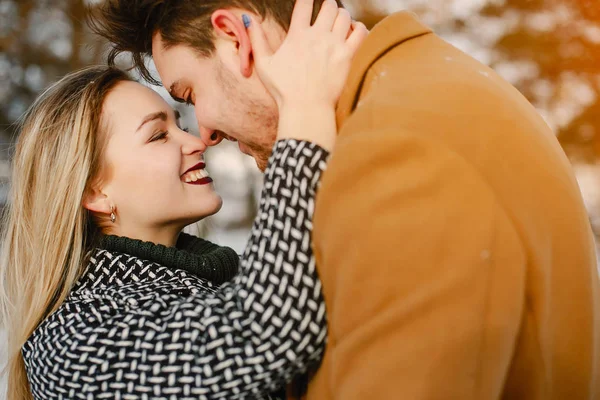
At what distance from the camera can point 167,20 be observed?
1.89m

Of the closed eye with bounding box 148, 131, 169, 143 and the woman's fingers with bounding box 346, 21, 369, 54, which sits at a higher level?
the woman's fingers with bounding box 346, 21, 369, 54

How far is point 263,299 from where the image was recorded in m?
1.39

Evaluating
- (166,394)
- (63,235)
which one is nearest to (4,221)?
(63,235)

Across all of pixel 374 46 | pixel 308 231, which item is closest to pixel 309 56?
pixel 374 46

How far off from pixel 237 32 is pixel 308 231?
1.95 feet

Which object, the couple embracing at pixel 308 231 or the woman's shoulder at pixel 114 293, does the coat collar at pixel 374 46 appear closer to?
the couple embracing at pixel 308 231

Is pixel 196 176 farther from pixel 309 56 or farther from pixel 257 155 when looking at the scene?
pixel 309 56

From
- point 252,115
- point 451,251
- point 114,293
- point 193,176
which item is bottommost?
point 114,293

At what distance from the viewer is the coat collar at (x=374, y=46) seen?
1450 millimetres

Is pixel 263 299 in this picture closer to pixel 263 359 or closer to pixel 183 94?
pixel 263 359

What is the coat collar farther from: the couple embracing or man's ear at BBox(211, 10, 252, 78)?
man's ear at BBox(211, 10, 252, 78)

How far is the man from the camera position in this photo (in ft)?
3.67

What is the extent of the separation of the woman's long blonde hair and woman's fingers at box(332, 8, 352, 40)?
0.99 meters

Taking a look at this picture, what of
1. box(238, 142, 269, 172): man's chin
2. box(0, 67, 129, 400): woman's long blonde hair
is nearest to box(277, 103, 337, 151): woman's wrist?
box(238, 142, 269, 172): man's chin
